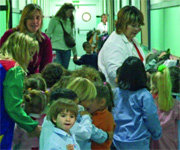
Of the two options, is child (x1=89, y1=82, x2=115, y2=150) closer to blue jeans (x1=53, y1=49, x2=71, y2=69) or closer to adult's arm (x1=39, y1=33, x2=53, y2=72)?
adult's arm (x1=39, y1=33, x2=53, y2=72)

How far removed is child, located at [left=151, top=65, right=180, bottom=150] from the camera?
3.25 meters

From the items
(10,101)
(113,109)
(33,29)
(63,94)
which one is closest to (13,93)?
(10,101)

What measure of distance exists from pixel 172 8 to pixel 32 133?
9.82 feet

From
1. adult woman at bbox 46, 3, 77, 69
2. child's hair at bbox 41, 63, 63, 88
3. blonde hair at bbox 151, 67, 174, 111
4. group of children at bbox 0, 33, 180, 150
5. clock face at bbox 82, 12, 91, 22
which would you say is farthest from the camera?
clock face at bbox 82, 12, 91, 22

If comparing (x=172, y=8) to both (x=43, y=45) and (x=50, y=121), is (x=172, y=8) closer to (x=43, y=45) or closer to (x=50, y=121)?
(x=43, y=45)

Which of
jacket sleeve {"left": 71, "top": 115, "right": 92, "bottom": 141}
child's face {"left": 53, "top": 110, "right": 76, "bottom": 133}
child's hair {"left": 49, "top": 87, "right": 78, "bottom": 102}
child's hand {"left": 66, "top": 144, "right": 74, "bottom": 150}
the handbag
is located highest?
the handbag

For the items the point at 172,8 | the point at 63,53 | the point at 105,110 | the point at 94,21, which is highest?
the point at 94,21

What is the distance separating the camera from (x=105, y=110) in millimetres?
2955

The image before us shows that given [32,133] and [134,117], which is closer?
[32,133]

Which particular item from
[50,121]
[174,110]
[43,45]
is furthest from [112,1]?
[50,121]

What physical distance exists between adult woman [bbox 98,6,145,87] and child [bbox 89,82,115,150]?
0.55 meters

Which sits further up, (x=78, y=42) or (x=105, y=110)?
(x=78, y=42)

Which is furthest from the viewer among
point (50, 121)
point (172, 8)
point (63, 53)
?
point (63, 53)

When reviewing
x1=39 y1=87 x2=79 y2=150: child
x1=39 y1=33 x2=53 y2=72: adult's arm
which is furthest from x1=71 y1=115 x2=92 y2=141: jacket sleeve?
x1=39 y1=33 x2=53 y2=72: adult's arm
